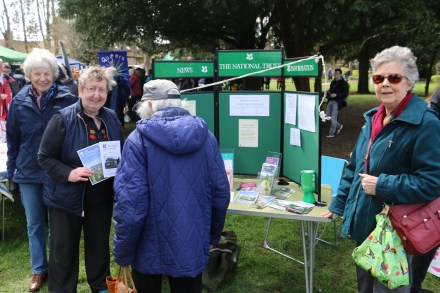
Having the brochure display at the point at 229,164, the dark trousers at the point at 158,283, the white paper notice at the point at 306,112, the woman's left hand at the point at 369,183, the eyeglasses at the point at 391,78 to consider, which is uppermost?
the eyeglasses at the point at 391,78

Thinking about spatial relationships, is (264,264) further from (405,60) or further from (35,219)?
(405,60)

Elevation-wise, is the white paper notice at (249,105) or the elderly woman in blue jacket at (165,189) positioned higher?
the white paper notice at (249,105)

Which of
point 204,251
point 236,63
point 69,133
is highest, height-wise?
point 236,63

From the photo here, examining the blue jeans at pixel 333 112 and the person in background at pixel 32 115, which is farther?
the blue jeans at pixel 333 112

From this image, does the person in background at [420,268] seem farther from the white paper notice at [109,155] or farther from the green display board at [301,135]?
the white paper notice at [109,155]

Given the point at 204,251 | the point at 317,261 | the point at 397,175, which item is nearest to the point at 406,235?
the point at 397,175

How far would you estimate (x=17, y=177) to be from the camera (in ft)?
10.1

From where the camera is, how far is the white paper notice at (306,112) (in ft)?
9.34

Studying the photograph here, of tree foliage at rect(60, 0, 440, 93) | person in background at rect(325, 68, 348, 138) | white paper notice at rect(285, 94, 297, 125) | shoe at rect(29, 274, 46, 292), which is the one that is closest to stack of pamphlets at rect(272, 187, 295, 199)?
white paper notice at rect(285, 94, 297, 125)

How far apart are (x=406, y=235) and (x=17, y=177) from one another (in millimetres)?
2765

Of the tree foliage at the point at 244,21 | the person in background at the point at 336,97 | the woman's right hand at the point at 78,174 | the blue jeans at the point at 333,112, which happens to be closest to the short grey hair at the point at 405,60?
the woman's right hand at the point at 78,174

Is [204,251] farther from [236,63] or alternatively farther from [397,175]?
[236,63]

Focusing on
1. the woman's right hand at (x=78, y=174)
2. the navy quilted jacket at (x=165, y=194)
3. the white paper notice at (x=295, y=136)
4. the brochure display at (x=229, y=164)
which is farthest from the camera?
the brochure display at (x=229, y=164)

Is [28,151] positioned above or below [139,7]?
below
